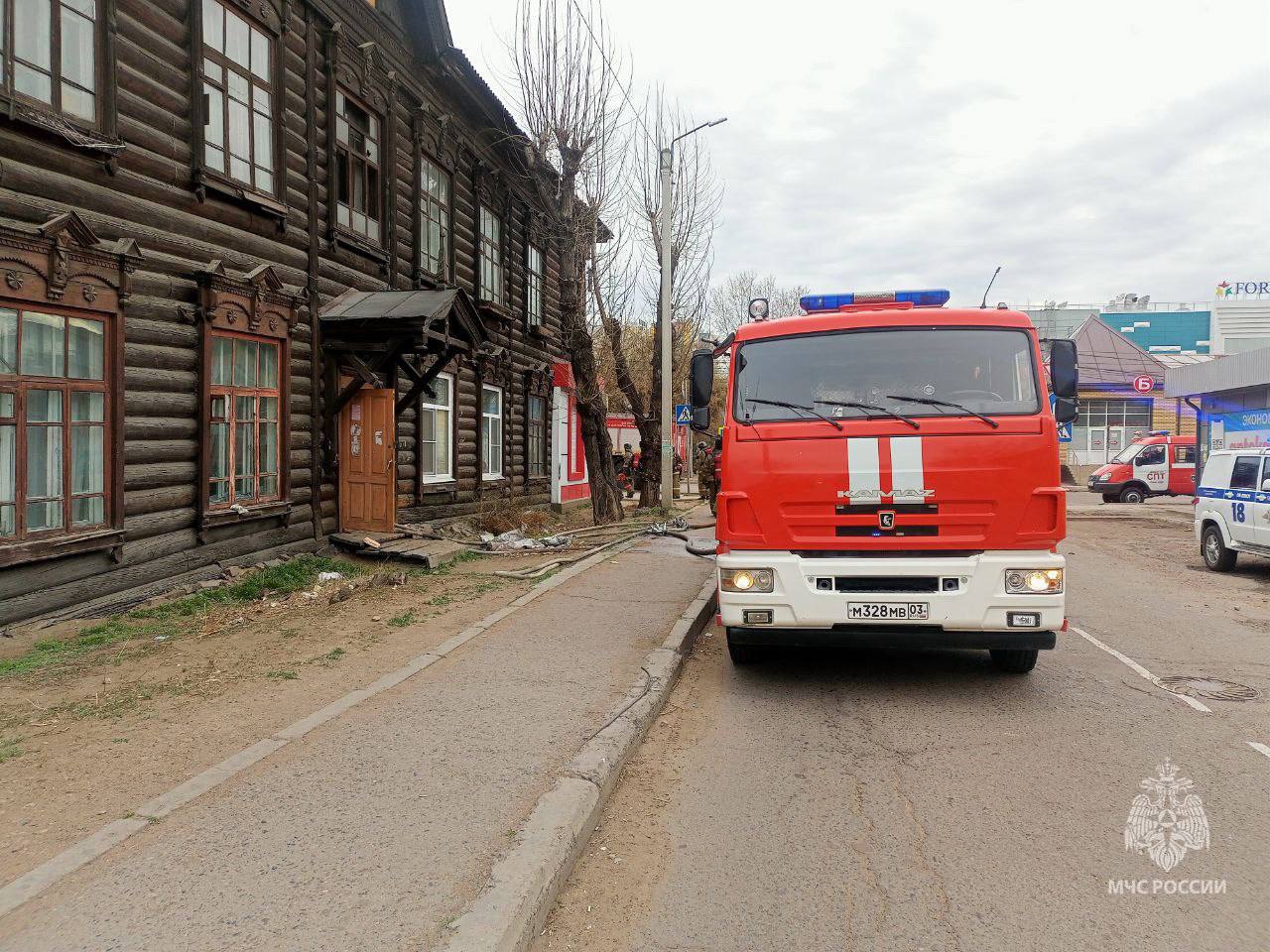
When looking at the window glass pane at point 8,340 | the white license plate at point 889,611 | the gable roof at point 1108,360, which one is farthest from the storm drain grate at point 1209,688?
the gable roof at point 1108,360

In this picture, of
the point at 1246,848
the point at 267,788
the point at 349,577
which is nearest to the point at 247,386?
the point at 349,577

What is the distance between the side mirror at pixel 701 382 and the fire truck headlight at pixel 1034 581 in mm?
2398

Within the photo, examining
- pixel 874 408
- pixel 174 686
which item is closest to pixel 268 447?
pixel 174 686

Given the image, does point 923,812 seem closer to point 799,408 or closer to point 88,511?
point 799,408

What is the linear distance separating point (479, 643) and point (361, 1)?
956 cm

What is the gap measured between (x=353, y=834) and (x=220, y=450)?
6825 millimetres

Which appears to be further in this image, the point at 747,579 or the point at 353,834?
the point at 747,579

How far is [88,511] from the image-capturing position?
7559 millimetres

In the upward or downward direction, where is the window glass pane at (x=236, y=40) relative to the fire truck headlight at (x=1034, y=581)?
upward

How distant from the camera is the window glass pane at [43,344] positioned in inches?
271

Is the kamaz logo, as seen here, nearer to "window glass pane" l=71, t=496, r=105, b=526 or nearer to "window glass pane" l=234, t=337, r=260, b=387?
"window glass pane" l=71, t=496, r=105, b=526

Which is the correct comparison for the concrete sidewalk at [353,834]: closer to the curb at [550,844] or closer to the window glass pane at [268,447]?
the curb at [550,844]

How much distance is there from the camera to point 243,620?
7.97 meters

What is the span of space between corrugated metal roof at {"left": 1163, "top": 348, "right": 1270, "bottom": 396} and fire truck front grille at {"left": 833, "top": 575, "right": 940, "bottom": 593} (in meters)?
20.6
